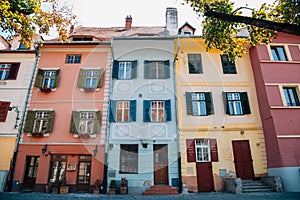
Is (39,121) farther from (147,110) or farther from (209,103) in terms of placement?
(209,103)

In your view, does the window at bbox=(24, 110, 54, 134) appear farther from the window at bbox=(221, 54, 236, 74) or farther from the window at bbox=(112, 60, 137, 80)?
the window at bbox=(221, 54, 236, 74)

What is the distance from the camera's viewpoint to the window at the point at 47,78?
512 inches

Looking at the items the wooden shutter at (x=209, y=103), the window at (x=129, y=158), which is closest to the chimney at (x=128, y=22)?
the wooden shutter at (x=209, y=103)

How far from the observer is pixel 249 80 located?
12938 millimetres

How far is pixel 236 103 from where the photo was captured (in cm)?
1249

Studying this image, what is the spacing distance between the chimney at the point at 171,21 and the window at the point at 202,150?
863 centimetres

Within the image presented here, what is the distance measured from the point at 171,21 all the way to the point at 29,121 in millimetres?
12405

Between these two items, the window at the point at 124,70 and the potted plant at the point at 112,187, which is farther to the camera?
the window at the point at 124,70

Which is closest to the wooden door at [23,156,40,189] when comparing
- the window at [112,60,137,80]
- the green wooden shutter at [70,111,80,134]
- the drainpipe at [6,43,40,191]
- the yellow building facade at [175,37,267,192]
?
the drainpipe at [6,43,40,191]

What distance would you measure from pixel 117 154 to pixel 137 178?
1.73m

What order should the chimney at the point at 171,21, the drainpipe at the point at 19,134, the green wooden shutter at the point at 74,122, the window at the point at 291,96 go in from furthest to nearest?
1. the chimney at the point at 171,21
2. the green wooden shutter at the point at 74,122
3. the window at the point at 291,96
4. the drainpipe at the point at 19,134

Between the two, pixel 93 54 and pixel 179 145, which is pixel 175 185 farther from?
pixel 93 54

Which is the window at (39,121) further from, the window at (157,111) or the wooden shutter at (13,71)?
the window at (157,111)

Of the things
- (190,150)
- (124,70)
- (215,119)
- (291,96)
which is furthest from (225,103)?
(124,70)
